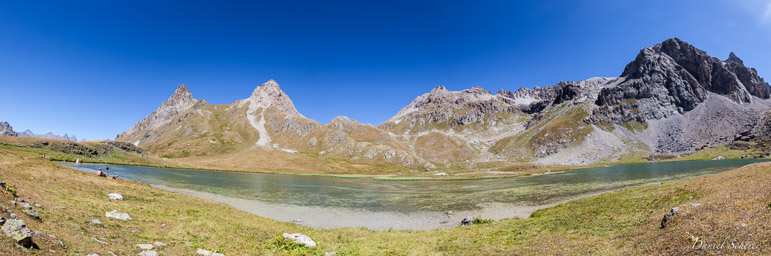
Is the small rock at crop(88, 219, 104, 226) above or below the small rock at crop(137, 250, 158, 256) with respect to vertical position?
above

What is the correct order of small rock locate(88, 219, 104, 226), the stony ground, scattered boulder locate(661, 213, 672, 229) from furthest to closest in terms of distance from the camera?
small rock locate(88, 219, 104, 226) → scattered boulder locate(661, 213, 672, 229) → the stony ground

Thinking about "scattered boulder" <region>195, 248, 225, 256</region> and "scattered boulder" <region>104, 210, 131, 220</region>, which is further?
"scattered boulder" <region>104, 210, 131, 220</region>

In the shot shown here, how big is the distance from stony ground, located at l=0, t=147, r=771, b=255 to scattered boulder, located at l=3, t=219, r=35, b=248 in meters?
0.31

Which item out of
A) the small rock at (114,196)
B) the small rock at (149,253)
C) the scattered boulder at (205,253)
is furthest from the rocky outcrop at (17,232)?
the small rock at (114,196)

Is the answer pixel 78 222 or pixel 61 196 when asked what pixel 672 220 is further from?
pixel 61 196

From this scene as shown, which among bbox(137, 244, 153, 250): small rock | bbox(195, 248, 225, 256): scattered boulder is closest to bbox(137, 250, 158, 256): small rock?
bbox(137, 244, 153, 250): small rock

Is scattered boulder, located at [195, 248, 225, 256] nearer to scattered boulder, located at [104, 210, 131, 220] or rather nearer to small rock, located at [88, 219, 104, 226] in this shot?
small rock, located at [88, 219, 104, 226]

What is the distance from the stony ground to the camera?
14834mm

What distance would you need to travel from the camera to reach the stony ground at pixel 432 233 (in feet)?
48.7

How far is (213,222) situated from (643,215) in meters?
38.5

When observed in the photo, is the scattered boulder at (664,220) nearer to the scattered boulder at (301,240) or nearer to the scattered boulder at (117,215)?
the scattered boulder at (301,240)

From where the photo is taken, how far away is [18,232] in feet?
37.7

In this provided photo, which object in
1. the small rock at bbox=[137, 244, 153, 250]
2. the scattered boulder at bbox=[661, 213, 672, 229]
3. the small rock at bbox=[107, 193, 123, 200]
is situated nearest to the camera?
the small rock at bbox=[137, 244, 153, 250]

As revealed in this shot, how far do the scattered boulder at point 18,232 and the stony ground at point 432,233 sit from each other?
1.02 ft
